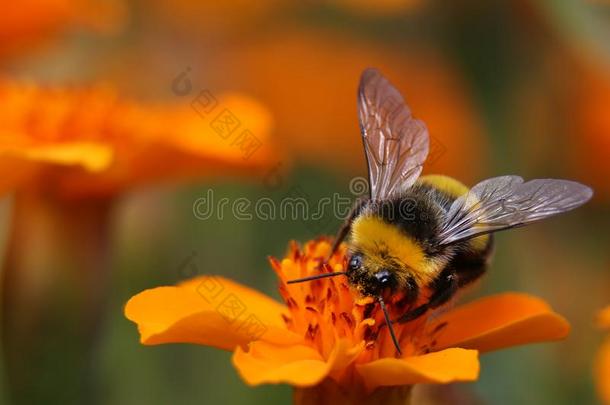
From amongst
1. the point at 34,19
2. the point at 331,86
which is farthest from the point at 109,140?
the point at 331,86

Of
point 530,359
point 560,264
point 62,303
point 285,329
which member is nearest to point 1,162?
point 62,303

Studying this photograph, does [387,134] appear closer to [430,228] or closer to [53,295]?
[430,228]

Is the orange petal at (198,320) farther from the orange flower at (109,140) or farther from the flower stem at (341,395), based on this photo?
the orange flower at (109,140)

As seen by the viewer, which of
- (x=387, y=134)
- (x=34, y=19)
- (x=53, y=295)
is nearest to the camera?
(x=387, y=134)

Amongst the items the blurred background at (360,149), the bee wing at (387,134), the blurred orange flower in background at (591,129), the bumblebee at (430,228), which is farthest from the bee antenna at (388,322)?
the blurred orange flower in background at (591,129)

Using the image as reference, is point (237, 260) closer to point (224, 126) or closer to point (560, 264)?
point (224, 126)

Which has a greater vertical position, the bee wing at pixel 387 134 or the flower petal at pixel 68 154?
the flower petal at pixel 68 154
